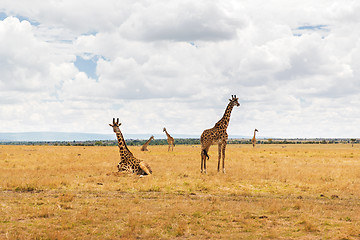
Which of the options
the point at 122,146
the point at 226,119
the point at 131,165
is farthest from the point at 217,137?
the point at 122,146

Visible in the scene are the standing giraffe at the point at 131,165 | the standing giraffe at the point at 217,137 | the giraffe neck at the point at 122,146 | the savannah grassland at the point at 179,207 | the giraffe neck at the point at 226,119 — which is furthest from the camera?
the giraffe neck at the point at 226,119

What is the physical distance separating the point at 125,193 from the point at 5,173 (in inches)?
453

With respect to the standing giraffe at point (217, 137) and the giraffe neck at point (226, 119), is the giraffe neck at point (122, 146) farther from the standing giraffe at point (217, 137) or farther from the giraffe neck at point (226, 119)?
the giraffe neck at point (226, 119)

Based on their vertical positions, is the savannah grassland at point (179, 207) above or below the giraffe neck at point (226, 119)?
below

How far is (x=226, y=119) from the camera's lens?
25.8 m

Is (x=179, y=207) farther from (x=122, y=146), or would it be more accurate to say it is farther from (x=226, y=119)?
(x=226, y=119)

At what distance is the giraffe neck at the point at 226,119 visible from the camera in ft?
83.2

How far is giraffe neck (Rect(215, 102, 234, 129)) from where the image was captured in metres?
25.4

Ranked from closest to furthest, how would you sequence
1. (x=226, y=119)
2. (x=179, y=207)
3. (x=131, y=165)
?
(x=179, y=207), (x=131, y=165), (x=226, y=119)

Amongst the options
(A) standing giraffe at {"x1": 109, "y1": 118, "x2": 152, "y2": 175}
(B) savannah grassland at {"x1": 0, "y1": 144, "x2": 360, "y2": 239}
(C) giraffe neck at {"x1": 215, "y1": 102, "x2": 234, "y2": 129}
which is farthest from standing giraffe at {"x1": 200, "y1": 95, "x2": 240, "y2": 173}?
(A) standing giraffe at {"x1": 109, "y1": 118, "x2": 152, "y2": 175}

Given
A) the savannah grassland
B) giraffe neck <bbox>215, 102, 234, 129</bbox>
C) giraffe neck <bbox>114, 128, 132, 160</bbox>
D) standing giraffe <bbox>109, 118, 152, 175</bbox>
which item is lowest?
the savannah grassland

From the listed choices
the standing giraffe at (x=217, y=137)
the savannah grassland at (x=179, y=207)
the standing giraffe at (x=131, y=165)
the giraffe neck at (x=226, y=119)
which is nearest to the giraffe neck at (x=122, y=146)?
the standing giraffe at (x=131, y=165)

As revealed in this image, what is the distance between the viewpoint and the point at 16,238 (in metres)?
10.2

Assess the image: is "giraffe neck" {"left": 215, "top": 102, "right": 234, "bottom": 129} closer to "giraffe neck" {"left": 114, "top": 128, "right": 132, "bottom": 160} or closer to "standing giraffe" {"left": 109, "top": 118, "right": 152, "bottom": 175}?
"standing giraffe" {"left": 109, "top": 118, "right": 152, "bottom": 175}
